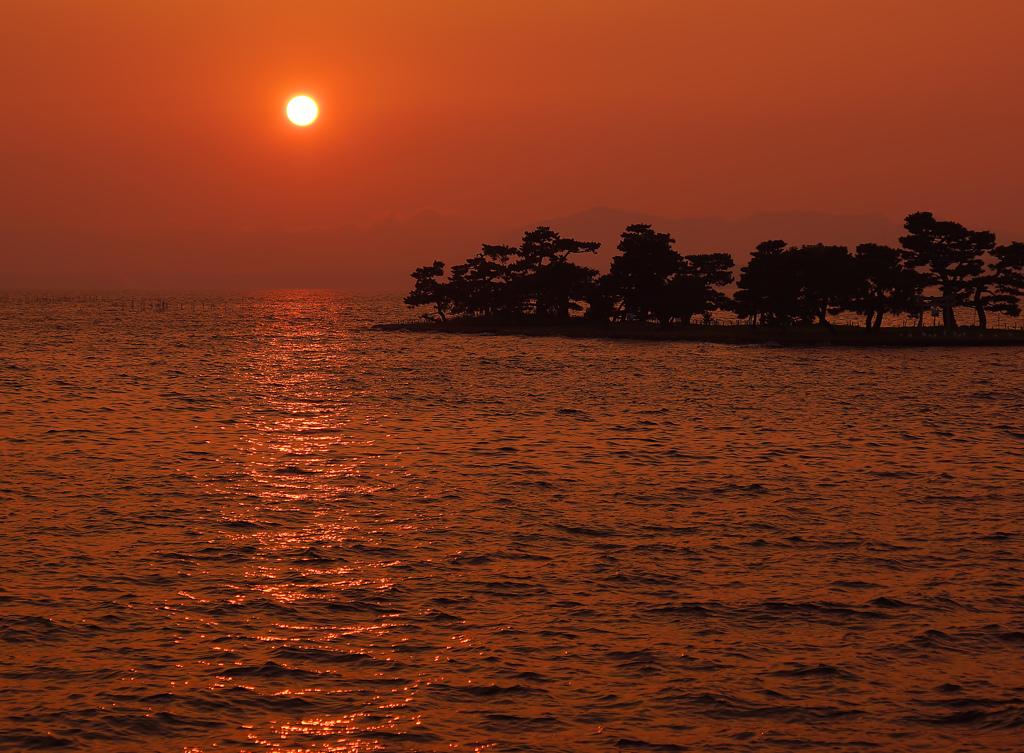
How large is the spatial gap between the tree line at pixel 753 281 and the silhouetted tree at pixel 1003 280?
0.46 feet

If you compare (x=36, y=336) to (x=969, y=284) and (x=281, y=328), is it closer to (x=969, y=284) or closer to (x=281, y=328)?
(x=281, y=328)

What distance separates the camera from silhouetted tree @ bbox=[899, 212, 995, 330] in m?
121

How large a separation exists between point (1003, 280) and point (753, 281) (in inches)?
1342

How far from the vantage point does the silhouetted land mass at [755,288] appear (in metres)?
117

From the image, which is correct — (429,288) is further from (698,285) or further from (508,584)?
(508,584)

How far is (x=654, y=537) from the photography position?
83.5ft

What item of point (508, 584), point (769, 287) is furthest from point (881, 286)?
point (508, 584)

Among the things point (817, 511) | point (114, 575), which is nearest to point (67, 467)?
point (114, 575)

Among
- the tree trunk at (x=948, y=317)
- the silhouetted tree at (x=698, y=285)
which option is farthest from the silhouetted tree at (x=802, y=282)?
the tree trunk at (x=948, y=317)

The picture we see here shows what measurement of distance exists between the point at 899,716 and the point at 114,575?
17.6 m

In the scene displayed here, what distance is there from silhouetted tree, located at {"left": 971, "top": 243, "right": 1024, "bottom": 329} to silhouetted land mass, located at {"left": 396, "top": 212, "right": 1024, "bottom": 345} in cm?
14

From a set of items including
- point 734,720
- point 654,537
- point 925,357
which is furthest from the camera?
point 925,357

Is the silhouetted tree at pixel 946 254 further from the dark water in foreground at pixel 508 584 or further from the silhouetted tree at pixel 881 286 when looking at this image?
the dark water in foreground at pixel 508 584

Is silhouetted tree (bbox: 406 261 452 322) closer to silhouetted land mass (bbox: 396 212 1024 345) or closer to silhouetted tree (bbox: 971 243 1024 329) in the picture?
silhouetted land mass (bbox: 396 212 1024 345)
